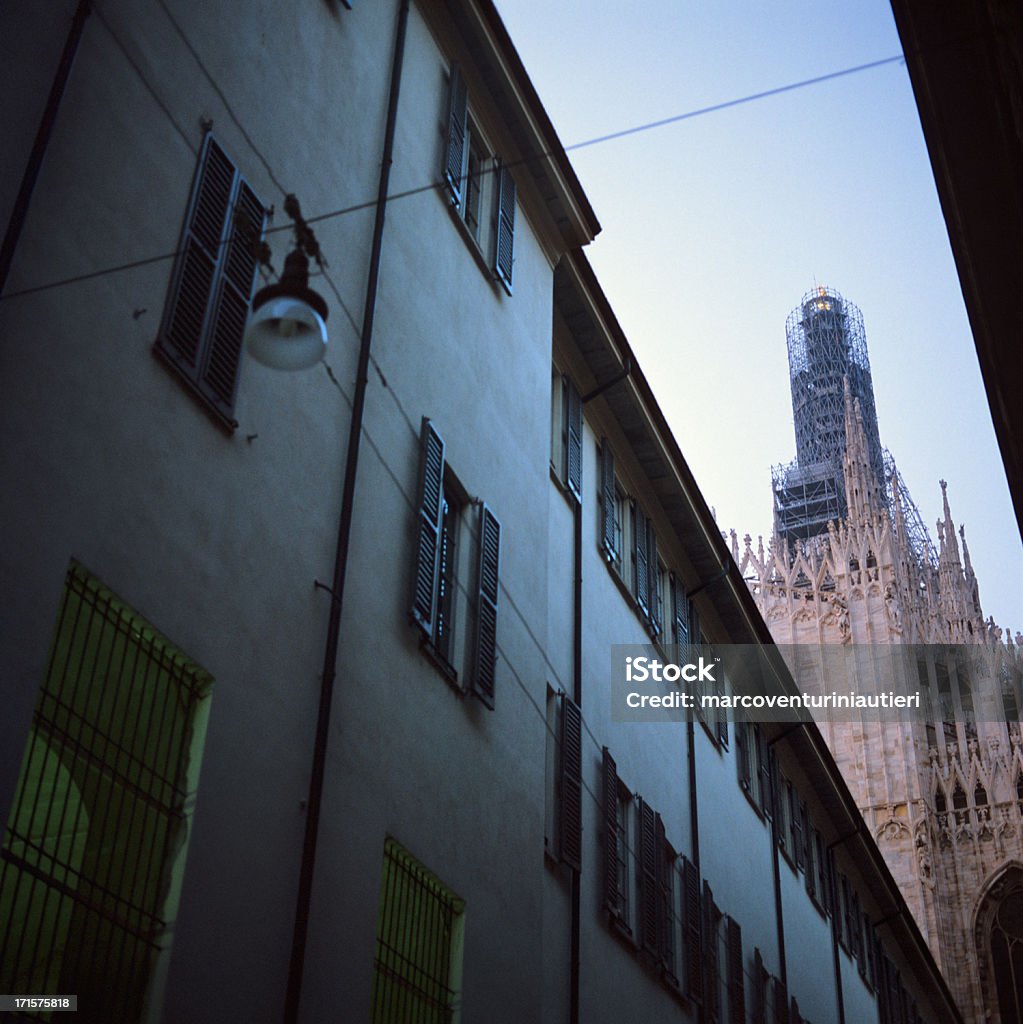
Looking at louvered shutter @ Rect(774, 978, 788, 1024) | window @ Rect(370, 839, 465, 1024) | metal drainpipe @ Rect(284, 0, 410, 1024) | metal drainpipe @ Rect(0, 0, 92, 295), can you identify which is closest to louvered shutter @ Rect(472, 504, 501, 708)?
window @ Rect(370, 839, 465, 1024)

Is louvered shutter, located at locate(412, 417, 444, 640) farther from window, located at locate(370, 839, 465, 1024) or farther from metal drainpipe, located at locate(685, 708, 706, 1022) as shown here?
metal drainpipe, located at locate(685, 708, 706, 1022)

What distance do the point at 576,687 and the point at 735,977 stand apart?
255 inches

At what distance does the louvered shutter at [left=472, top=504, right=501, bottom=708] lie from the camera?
40.7 ft

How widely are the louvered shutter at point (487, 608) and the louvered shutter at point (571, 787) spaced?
2.63 metres

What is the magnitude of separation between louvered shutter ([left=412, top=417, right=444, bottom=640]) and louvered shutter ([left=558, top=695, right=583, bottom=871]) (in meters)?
3.86

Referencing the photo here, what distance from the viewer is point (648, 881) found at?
17.2 metres

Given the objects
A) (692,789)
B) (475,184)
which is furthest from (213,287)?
(692,789)

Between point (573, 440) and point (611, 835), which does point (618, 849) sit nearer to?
point (611, 835)

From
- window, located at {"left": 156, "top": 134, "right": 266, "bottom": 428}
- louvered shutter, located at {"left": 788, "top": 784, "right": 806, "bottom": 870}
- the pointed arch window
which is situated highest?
the pointed arch window

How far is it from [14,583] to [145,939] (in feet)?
6.40

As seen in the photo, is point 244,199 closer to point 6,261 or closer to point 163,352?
point 163,352

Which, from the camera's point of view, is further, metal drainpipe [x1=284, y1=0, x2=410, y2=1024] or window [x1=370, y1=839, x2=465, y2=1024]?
window [x1=370, y1=839, x2=465, y2=1024]

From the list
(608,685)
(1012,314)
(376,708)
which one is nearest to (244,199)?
(376,708)

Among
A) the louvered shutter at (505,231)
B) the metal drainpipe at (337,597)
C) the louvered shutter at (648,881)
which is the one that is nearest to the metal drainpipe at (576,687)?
the louvered shutter at (648,881)
